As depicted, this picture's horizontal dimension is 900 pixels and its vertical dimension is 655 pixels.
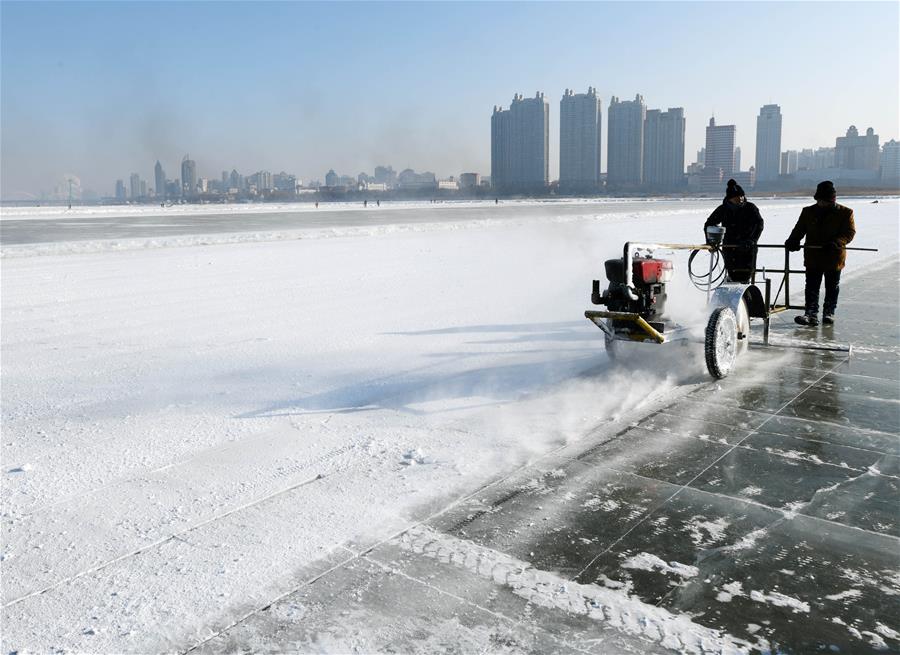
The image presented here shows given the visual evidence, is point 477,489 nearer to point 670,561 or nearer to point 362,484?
point 362,484

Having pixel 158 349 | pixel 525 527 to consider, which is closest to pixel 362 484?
pixel 525 527

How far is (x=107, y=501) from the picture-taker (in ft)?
12.8

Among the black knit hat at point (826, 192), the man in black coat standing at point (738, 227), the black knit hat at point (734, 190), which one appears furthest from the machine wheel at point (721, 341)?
the black knit hat at point (826, 192)

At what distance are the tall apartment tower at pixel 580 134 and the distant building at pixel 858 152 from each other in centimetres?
5386

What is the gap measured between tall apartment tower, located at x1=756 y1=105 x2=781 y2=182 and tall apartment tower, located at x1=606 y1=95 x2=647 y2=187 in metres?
27.2

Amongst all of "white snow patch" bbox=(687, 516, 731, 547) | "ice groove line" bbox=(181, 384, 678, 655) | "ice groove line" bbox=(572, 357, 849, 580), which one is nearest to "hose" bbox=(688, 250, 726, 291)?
"ice groove line" bbox=(572, 357, 849, 580)

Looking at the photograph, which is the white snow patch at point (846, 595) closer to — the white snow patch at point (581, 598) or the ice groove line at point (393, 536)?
the white snow patch at point (581, 598)

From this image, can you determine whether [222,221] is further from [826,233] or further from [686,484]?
[686,484]

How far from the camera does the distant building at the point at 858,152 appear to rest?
154250mm

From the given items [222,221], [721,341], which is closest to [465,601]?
[721,341]

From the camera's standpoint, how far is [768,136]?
232 ft

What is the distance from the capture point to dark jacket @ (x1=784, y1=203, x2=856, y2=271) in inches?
346

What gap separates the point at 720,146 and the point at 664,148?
218 ft

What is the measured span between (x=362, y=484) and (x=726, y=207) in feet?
18.5
